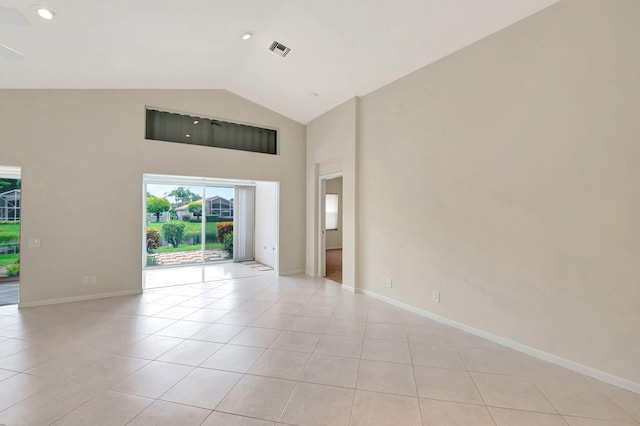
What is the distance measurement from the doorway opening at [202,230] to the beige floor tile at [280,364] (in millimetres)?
3614

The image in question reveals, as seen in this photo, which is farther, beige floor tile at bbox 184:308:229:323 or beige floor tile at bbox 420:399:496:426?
beige floor tile at bbox 184:308:229:323

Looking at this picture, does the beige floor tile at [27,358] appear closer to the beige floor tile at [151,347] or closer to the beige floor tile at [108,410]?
the beige floor tile at [151,347]

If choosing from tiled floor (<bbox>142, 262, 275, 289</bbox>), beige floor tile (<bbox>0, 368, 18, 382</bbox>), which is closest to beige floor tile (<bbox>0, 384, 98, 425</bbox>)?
beige floor tile (<bbox>0, 368, 18, 382</bbox>)

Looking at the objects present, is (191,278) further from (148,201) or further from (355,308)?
(355,308)

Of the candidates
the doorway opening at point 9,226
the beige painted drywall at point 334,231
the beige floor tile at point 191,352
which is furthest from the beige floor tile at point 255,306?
the beige painted drywall at point 334,231

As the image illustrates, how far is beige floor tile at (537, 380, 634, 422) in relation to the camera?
6.69 feet

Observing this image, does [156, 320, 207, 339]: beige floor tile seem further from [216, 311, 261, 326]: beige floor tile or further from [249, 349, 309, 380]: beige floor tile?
[249, 349, 309, 380]: beige floor tile

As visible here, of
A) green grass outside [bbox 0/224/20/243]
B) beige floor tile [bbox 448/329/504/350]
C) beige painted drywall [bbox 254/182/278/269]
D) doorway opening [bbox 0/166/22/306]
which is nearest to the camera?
beige floor tile [bbox 448/329/504/350]

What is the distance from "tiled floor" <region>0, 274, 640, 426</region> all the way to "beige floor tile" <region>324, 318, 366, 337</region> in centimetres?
2

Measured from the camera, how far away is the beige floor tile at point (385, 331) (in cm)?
331

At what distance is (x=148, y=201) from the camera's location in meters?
6.34

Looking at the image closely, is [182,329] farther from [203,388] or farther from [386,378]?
[386,378]

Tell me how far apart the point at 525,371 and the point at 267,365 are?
95.5 inches

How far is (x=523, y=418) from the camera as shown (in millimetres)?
1979
